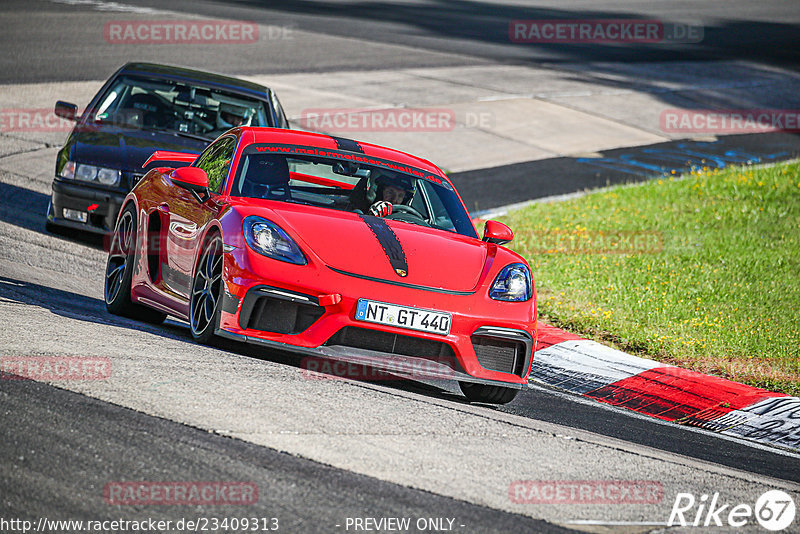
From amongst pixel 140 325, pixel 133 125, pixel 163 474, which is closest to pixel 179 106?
pixel 133 125

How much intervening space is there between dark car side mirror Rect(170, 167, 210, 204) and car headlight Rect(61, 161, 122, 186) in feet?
11.1

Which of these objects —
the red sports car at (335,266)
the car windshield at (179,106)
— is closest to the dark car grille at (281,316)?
the red sports car at (335,266)

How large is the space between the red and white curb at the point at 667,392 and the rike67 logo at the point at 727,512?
2.15 m

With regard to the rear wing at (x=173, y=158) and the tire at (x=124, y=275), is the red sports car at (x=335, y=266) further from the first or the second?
the rear wing at (x=173, y=158)

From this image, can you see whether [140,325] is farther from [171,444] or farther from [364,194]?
[171,444]

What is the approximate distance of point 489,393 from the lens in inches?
269

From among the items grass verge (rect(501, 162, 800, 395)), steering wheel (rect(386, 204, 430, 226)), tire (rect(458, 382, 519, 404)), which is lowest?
grass verge (rect(501, 162, 800, 395))

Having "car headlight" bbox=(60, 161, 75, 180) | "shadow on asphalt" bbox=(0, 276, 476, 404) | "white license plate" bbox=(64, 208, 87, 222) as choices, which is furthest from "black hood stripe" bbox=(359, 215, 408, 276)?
"car headlight" bbox=(60, 161, 75, 180)

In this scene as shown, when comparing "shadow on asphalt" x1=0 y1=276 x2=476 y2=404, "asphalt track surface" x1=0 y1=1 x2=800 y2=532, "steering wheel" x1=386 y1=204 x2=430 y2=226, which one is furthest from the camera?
"steering wheel" x1=386 y1=204 x2=430 y2=226

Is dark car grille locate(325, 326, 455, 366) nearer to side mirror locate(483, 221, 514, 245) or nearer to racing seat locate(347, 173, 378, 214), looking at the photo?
side mirror locate(483, 221, 514, 245)

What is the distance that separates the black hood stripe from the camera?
21.1 feet

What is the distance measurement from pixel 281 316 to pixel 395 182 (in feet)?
5.84

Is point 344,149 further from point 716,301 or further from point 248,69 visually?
point 248,69

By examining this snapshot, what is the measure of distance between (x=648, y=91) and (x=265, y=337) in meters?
20.1
